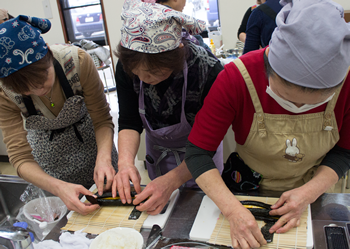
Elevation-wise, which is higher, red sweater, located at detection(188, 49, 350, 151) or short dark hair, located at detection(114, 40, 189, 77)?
short dark hair, located at detection(114, 40, 189, 77)

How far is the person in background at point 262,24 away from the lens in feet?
6.28

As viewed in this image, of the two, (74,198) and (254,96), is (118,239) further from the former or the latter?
(254,96)

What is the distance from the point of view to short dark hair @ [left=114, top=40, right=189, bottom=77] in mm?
971

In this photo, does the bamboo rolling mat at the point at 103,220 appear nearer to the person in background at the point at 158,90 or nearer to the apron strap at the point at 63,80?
the person in background at the point at 158,90

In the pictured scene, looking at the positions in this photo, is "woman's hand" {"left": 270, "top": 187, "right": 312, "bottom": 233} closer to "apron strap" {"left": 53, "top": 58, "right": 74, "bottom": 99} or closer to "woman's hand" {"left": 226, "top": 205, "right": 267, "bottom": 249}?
"woman's hand" {"left": 226, "top": 205, "right": 267, "bottom": 249}

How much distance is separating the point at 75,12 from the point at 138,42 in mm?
5513

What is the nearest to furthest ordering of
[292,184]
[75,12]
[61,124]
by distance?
[292,184], [61,124], [75,12]

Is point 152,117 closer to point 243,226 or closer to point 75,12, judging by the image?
point 243,226

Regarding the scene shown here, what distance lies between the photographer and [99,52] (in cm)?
459

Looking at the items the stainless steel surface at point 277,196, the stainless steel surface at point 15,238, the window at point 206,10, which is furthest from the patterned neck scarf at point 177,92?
the window at point 206,10

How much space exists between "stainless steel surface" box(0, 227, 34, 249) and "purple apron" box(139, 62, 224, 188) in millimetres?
679

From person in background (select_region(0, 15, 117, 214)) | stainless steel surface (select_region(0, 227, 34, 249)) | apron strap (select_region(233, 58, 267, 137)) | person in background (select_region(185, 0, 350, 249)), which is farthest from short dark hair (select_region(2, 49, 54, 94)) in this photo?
apron strap (select_region(233, 58, 267, 137))

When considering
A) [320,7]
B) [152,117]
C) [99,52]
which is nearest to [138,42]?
[152,117]

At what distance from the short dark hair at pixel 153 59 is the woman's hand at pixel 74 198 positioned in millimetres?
521
